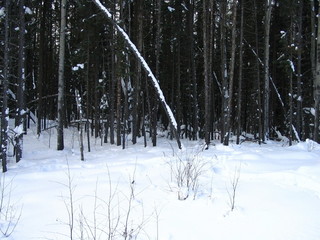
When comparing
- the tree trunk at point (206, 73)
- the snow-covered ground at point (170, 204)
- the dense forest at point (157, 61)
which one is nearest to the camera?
the snow-covered ground at point (170, 204)

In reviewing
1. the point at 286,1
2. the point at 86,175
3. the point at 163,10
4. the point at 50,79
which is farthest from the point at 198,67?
the point at 86,175

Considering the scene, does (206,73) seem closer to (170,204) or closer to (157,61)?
(157,61)

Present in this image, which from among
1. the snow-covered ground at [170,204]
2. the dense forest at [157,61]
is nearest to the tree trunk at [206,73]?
the dense forest at [157,61]

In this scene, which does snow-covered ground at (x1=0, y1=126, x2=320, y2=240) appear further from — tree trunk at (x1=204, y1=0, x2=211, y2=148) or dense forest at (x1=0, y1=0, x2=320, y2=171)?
tree trunk at (x1=204, y1=0, x2=211, y2=148)

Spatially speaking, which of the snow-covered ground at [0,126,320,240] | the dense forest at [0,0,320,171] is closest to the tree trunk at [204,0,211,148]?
the dense forest at [0,0,320,171]

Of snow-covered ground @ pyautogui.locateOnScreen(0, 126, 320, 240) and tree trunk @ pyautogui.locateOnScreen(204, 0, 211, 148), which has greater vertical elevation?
tree trunk @ pyautogui.locateOnScreen(204, 0, 211, 148)

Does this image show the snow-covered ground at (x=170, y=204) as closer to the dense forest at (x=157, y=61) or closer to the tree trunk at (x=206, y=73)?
the dense forest at (x=157, y=61)

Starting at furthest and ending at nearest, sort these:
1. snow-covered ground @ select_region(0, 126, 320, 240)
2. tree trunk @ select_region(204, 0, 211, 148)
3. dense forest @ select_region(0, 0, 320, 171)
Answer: dense forest @ select_region(0, 0, 320, 171)
tree trunk @ select_region(204, 0, 211, 148)
snow-covered ground @ select_region(0, 126, 320, 240)

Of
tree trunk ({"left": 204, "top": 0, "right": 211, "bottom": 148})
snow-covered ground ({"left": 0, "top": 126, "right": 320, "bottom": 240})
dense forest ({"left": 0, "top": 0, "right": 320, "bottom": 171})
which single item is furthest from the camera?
dense forest ({"left": 0, "top": 0, "right": 320, "bottom": 171})

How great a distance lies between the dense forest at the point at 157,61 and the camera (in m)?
13.5

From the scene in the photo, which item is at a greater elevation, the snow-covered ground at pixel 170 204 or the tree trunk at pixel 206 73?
the tree trunk at pixel 206 73

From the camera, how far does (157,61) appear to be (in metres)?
15.6

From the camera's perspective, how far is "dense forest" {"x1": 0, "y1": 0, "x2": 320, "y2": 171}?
44.2 feet

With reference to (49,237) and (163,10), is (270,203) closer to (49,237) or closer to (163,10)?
(49,237)
